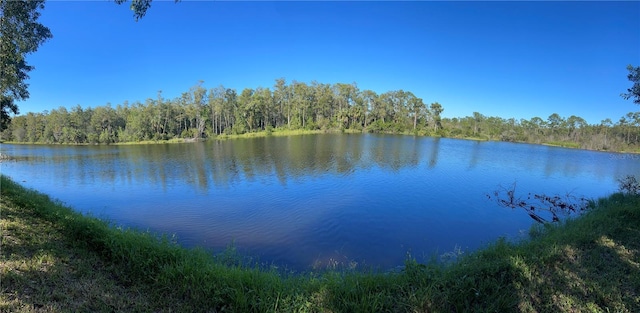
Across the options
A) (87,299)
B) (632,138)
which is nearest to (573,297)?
(87,299)

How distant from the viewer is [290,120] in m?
89.6

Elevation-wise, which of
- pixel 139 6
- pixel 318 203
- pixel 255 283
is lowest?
pixel 318 203

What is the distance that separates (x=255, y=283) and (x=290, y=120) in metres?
86.6

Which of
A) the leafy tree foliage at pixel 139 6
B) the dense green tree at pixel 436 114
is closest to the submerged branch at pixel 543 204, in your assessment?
the leafy tree foliage at pixel 139 6

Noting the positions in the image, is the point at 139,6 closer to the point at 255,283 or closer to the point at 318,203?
the point at 255,283

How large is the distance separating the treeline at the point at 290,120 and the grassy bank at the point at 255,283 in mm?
69730

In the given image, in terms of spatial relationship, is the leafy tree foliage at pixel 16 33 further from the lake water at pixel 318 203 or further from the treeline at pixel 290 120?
the treeline at pixel 290 120

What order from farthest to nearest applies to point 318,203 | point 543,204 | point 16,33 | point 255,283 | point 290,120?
point 290,120
point 543,204
point 318,203
point 16,33
point 255,283

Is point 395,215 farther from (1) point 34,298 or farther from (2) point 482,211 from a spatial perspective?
(1) point 34,298

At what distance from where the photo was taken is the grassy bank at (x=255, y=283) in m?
3.88

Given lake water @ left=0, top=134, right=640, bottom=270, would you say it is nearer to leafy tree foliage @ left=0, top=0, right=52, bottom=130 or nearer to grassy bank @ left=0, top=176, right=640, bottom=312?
grassy bank @ left=0, top=176, right=640, bottom=312

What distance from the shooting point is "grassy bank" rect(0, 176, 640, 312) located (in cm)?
388

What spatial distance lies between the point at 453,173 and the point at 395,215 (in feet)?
41.8

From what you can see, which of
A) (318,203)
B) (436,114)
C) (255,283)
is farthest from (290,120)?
(255,283)
